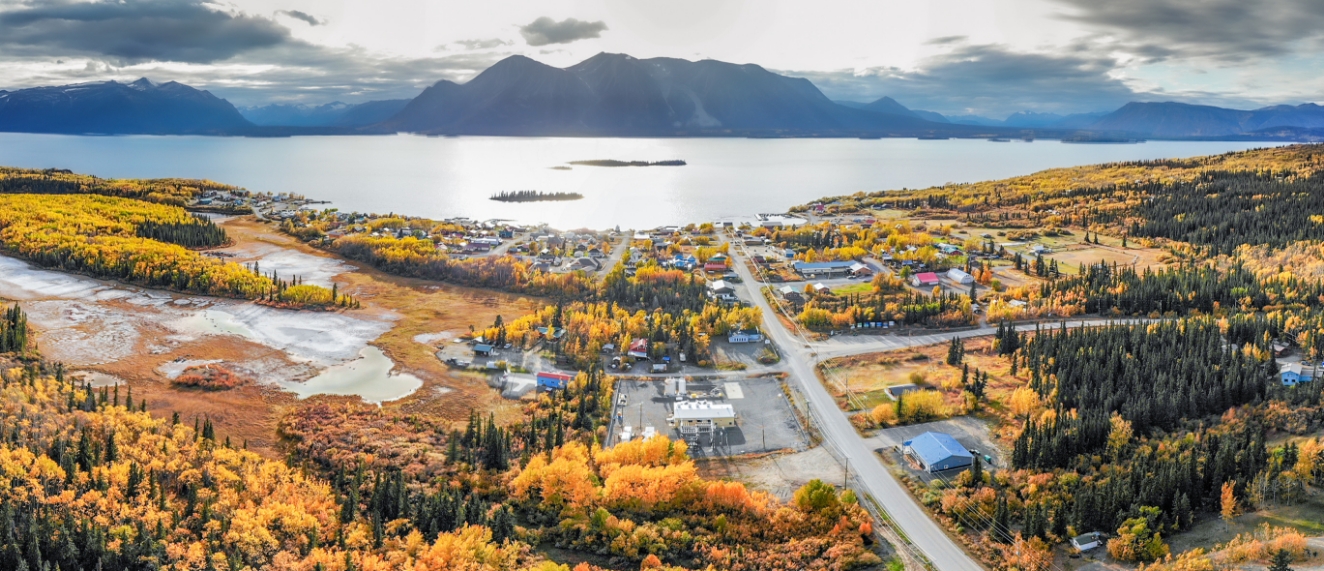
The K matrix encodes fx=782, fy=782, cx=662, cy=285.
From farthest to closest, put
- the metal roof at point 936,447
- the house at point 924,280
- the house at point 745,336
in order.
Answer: the house at point 924,280
the house at point 745,336
the metal roof at point 936,447

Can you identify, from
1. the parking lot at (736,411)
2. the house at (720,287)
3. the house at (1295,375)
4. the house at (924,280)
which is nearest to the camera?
the parking lot at (736,411)

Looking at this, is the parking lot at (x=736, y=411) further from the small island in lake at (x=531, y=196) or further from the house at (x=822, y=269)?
the small island in lake at (x=531, y=196)

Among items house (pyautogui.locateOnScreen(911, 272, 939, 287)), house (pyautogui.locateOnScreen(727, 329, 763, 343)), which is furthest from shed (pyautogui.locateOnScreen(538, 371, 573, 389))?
house (pyautogui.locateOnScreen(911, 272, 939, 287))

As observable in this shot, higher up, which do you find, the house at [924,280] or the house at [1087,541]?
the house at [924,280]

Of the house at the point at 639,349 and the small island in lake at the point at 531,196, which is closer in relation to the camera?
the house at the point at 639,349

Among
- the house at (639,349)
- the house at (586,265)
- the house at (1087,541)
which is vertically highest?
the house at (586,265)

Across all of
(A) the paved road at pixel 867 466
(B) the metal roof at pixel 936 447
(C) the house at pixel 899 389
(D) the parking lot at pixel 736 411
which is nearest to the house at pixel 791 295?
(A) the paved road at pixel 867 466

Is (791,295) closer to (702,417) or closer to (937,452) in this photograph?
(702,417)
